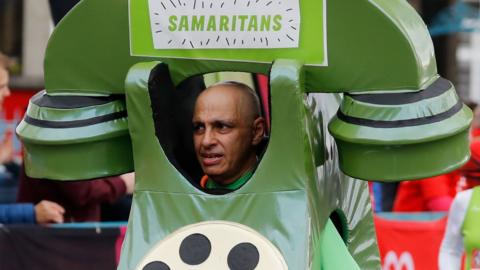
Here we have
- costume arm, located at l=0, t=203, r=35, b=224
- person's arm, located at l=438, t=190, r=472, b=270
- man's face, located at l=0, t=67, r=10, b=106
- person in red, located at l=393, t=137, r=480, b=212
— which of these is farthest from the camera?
person in red, located at l=393, t=137, r=480, b=212

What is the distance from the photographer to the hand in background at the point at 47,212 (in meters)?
6.82

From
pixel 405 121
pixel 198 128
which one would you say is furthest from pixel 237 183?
pixel 405 121

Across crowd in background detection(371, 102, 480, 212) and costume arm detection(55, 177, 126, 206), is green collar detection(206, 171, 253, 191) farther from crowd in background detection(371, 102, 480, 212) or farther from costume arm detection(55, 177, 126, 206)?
crowd in background detection(371, 102, 480, 212)

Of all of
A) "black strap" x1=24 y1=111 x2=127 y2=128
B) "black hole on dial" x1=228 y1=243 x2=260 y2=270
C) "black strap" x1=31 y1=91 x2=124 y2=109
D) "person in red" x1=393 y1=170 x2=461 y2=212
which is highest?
"black strap" x1=31 y1=91 x2=124 y2=109

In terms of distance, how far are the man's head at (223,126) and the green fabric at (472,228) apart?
75.5 inches

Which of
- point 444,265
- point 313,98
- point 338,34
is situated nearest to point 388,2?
point 338,34

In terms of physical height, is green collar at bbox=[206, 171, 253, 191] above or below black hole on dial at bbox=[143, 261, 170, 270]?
above

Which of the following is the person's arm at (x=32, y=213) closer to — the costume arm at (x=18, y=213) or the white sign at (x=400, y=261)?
the costume arm at (x=18, y=213)

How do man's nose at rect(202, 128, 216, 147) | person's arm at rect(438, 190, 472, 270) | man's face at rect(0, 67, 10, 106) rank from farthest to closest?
man's face at rect(0, 67, 10, 106), person's arm at rect(438, 190, 472, 270), man's nose at rect(202, 128, 216, 147)

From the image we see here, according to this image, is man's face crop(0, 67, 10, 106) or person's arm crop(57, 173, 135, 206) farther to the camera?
man's face crop(0, 67, 10, 106)

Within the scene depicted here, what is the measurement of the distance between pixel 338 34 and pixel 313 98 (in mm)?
482

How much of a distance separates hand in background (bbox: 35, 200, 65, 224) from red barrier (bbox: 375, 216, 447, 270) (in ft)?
6.86

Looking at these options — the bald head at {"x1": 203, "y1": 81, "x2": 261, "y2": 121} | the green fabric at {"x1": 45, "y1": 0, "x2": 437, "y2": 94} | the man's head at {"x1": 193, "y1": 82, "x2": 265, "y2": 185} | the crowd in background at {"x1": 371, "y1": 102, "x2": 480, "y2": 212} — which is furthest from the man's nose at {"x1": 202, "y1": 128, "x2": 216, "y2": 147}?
the crowd in background at {"x1": 371, "y1": 102, "x2": 480, "y2": 212}

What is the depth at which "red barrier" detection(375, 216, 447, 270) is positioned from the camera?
7793 millimetres
